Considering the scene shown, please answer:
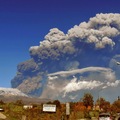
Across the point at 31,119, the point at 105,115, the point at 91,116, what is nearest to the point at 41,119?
the point at 31,119

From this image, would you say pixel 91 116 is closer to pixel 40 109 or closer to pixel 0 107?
pixel 40 109

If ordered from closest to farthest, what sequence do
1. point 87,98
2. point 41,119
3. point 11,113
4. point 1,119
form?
1. point 1,119
2. point 41,119
3. point 11,113
4. point 87,98

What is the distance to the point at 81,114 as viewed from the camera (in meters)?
94.3

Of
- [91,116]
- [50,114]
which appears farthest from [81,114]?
[50,114]

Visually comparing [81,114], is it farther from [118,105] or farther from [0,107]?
[118,105]

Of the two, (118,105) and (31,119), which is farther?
(118,105)

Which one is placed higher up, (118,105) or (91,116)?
(118,105)

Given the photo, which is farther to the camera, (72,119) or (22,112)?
(22,112)

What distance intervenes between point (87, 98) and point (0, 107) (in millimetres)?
79287

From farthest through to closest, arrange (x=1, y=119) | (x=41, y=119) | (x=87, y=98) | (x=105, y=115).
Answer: (x=87, y=98)
(x=41, y=119)
(x=1, y=119)
(x=105, y=115)

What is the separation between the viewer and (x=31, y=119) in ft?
Answer: 274

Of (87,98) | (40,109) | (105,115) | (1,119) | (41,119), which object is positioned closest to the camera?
(105,115)

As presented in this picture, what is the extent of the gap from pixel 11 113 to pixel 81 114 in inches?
728

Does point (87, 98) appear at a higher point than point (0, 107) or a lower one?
higher
